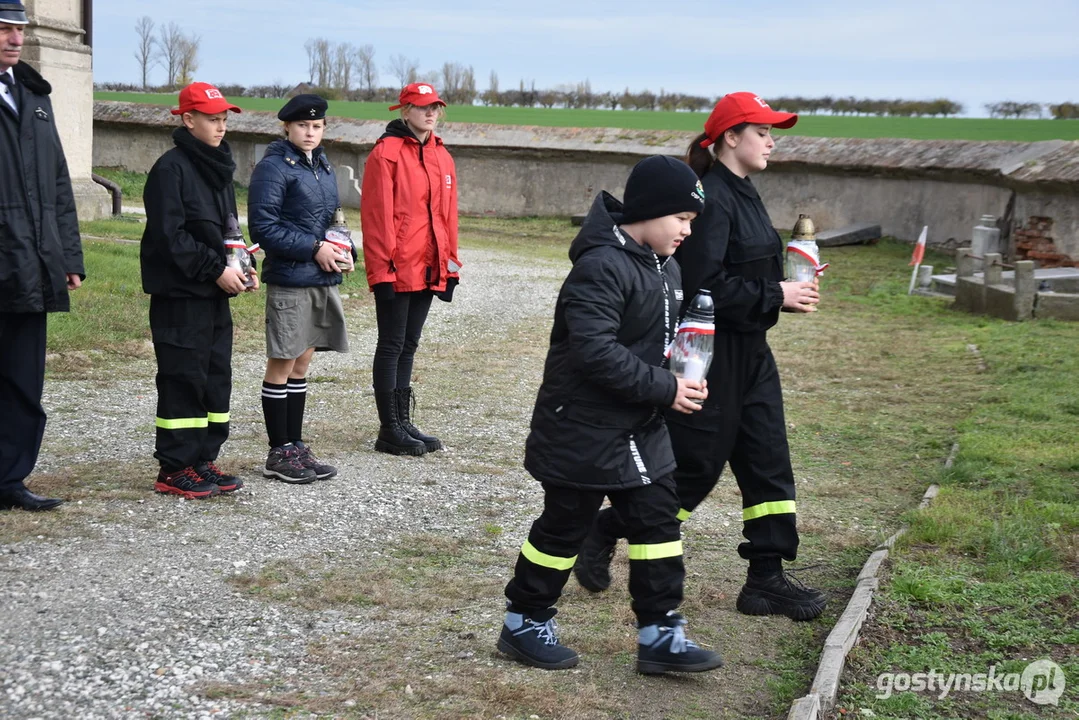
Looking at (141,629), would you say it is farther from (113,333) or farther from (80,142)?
(80,142)

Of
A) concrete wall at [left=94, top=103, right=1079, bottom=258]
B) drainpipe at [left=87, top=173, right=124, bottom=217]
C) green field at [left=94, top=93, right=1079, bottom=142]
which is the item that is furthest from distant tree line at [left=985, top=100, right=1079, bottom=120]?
drainpipe at [left=87, top=173, right=124, bottom=217]

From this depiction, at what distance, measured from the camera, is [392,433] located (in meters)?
7.21

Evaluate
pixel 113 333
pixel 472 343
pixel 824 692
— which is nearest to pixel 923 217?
pixel 472 343

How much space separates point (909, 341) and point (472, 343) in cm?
489

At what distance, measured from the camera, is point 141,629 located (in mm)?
4273

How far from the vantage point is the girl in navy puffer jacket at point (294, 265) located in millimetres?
6305

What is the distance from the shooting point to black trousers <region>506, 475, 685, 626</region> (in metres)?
4.07

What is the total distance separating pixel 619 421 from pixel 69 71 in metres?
14.4

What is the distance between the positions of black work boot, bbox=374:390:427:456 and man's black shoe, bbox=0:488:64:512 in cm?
214

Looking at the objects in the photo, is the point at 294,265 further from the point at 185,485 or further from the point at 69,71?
the point at 69,71

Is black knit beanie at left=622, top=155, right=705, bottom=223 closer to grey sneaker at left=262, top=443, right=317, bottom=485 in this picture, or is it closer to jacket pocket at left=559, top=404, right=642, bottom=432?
jacket pocket at left=559, top=404, right=642, bottom=432

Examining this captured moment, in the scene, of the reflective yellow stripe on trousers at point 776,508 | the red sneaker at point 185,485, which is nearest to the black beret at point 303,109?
the red sneaker at point 185,485

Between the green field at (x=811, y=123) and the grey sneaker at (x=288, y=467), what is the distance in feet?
79.1

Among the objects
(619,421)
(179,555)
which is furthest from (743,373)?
(179,555)
